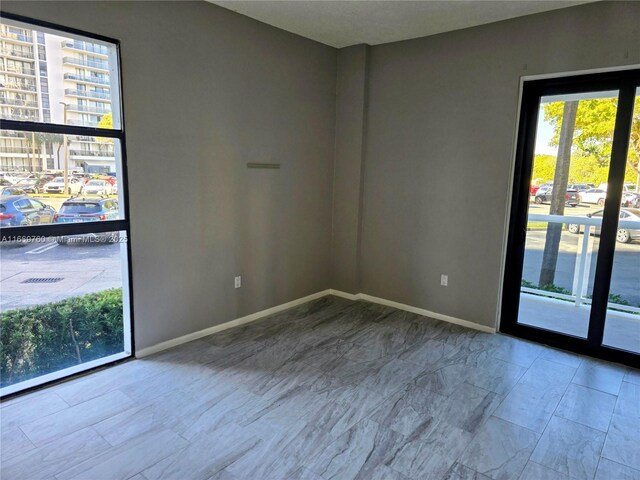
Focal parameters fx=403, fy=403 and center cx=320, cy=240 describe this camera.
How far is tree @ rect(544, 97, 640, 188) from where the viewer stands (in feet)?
9.89

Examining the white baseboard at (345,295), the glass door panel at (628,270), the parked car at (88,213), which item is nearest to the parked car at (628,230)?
the glass door panel at (628,270)

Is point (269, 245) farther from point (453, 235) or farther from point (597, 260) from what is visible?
point (597, 260)

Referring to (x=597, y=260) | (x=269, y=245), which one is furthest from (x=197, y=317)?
(x=597, y=260)

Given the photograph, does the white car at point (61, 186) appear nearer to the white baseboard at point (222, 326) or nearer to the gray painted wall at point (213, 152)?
the gray painted wall at point (213, 152)

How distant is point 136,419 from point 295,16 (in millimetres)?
3201

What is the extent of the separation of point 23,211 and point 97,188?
0.45 meters

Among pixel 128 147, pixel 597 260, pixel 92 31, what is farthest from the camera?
pixel 597 260

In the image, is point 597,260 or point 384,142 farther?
point 384,142

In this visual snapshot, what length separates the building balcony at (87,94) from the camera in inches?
97.8

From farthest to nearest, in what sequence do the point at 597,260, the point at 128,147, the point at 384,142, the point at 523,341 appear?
the point at 384,142 → the point at 523,341 → the point at 597,260 → the point at 128,147

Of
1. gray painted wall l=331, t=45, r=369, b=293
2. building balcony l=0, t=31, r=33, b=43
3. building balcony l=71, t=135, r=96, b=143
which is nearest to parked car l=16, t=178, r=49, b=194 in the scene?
building balcony l=71, t=135, r=96, b=143

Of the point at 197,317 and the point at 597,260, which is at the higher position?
the point at 597,260

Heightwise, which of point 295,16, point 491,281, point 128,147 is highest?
point 295,16

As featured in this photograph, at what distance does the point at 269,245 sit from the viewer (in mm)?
3922
